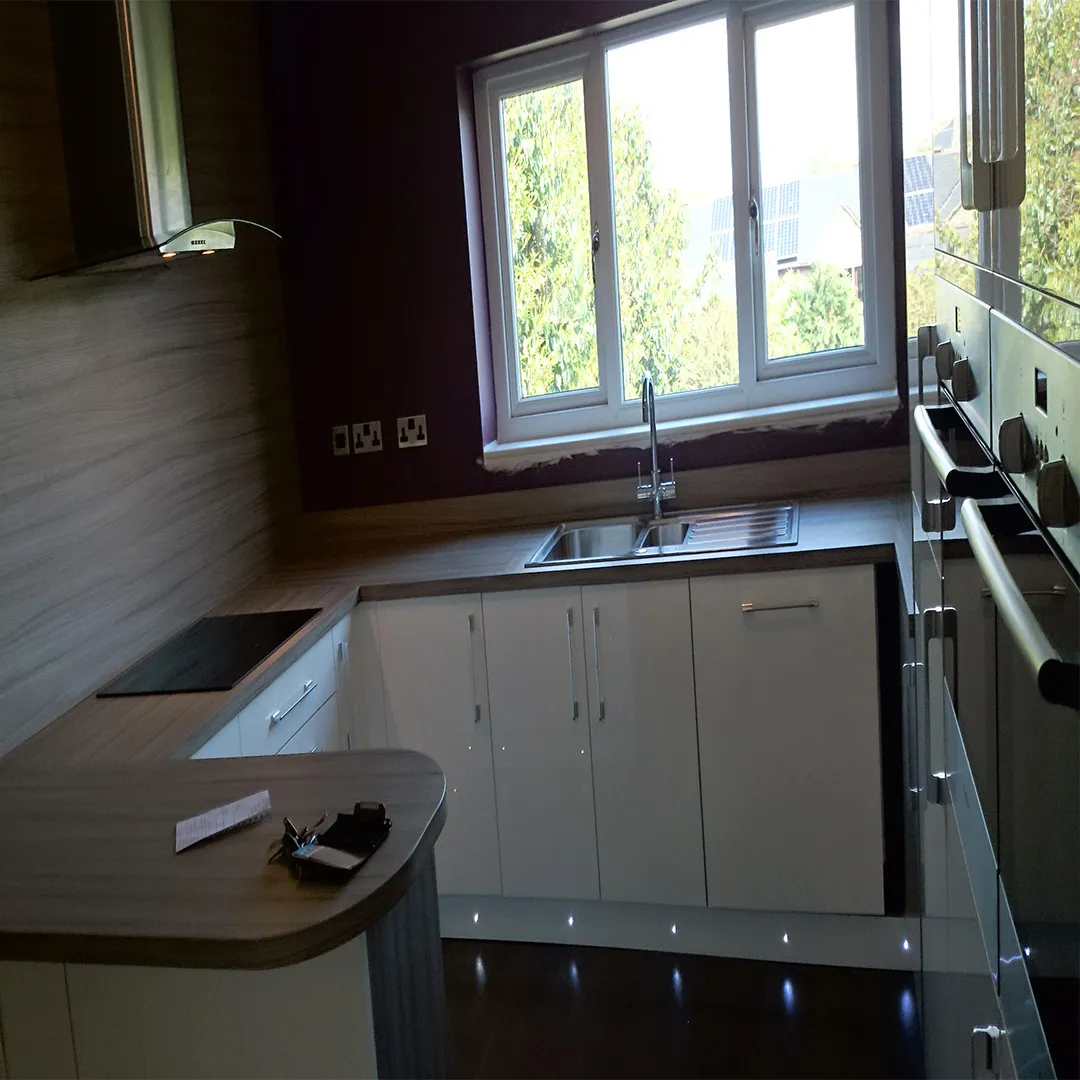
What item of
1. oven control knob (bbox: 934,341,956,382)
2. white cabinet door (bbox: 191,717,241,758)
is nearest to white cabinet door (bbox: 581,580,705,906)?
white cabinet door (bbox: 191,717,241,758)

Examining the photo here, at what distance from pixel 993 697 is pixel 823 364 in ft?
7.92

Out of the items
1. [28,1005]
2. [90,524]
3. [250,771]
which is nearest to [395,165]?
[90,524]

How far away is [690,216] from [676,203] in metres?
0.06

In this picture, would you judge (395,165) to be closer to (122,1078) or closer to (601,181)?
(601,181)

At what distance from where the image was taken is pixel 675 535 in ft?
10.4

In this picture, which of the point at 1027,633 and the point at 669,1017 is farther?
the point at 669,1017

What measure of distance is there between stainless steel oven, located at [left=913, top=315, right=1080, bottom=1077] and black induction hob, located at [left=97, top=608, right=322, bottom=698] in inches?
54.5

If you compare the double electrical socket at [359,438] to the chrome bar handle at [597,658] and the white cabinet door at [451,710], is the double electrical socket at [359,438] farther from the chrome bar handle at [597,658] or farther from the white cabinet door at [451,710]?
the chrome bar handle at [597,658]

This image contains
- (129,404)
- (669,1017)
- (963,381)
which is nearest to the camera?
(963,381)

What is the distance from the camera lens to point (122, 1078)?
1.35m

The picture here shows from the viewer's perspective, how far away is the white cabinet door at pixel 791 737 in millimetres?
2615

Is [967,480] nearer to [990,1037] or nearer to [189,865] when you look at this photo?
[990,1037]

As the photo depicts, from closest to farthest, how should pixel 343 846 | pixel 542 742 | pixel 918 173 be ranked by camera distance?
pixel 343 846, pixel 918 173, pixel 542 742

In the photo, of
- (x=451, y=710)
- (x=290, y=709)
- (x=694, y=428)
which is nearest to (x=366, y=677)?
(x=451, y=710)
